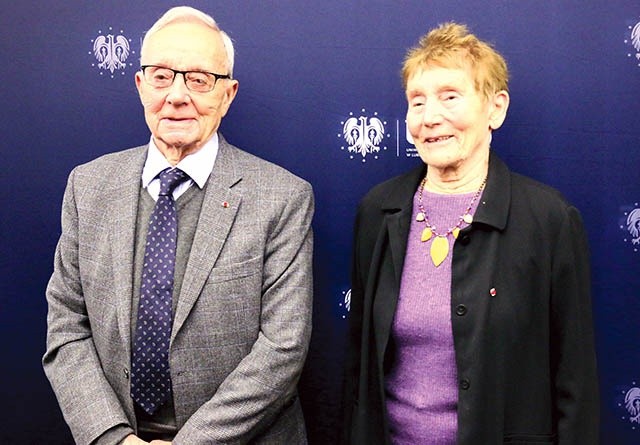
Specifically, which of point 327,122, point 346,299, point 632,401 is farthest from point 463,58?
point 632,401

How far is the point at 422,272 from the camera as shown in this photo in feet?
6.08

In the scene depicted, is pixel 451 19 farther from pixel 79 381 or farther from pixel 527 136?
pixel 79 381

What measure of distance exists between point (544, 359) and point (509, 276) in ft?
0.70

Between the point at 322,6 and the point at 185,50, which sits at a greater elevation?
the point at 322,6

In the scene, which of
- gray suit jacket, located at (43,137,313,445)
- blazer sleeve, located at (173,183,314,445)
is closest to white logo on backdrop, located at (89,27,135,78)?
gray suit jacket, located at (43,137,313,445)

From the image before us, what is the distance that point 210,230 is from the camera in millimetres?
1941

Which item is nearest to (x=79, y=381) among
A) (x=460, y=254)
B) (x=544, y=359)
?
(x=460, y=254)

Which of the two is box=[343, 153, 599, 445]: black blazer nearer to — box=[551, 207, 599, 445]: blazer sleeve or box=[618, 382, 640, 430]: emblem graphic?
box=[551, 207, 599, 445]: blazer sleeve

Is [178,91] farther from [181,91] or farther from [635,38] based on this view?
[635,38]

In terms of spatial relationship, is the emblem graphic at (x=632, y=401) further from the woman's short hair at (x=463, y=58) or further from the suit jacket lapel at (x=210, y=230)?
the suit jacket lapel at (x=210, y=230)

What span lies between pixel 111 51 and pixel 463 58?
1.24 m

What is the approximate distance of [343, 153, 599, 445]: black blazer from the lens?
1.76 m

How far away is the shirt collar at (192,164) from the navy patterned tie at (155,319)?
126 millimetres

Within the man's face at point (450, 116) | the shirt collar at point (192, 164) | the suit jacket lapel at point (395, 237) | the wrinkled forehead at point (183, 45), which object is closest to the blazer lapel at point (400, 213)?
the suit jacket lapel at point (395, 237)
